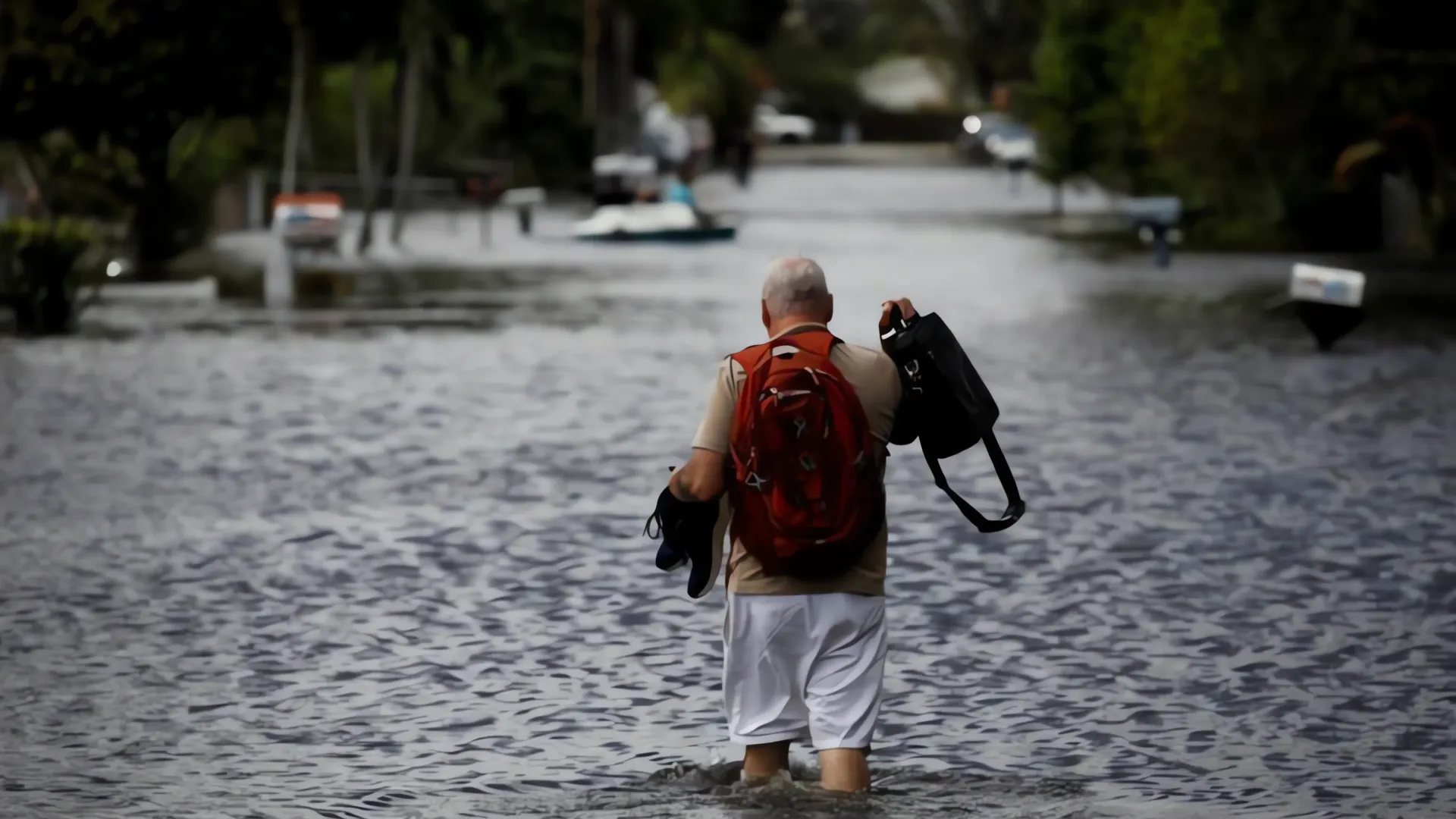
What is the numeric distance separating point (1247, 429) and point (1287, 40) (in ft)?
79.0

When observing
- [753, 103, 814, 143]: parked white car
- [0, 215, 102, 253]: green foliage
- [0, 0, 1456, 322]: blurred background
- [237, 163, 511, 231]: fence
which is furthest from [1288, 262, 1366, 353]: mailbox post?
[753, 103, 814, 143]: parked white car

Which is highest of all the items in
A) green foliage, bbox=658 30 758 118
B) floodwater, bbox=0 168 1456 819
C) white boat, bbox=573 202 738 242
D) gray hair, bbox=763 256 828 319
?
green foliage, bbox=658 30 758 118

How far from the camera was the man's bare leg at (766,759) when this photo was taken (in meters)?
7.72

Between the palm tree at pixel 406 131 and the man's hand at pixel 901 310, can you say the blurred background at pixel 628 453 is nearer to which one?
the palm tree at pixel 406 131

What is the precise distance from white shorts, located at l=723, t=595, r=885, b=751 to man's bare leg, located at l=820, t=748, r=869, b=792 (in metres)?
0.02

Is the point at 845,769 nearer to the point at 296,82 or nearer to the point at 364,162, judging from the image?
the point at 296,82

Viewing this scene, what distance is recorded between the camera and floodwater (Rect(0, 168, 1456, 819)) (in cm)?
824

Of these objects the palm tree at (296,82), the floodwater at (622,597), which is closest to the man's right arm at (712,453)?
the floodwater at (622,597)

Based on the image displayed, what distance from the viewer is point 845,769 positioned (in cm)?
759

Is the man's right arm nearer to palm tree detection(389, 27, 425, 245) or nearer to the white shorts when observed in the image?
the white shorts

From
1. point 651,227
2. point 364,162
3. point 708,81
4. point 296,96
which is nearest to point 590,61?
point 651,227

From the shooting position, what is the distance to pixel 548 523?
14.1 metres

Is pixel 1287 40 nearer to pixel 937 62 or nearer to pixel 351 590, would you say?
pixel 351 590

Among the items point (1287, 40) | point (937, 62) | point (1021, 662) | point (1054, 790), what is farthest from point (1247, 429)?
point (937, 62)
